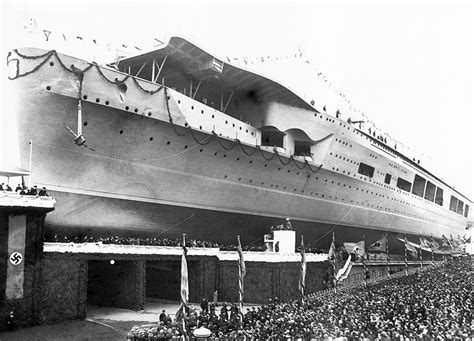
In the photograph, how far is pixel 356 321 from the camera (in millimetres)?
11711

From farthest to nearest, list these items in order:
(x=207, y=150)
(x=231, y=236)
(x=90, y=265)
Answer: (x=231, y=236) → (x=207, y=150) → (x=90, y=265)

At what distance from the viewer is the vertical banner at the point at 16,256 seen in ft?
44.2

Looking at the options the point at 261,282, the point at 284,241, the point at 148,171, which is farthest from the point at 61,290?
the point at 284,241

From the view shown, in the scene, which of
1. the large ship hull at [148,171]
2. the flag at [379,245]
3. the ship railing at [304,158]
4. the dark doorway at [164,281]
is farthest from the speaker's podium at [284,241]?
the flag at [379,245]

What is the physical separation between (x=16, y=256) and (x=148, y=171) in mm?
6895

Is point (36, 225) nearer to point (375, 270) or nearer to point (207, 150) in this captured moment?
point (207, 150)

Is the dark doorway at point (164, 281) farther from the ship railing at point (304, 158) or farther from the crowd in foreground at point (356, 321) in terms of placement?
the ship railing at point (304, 158)

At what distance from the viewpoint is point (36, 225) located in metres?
14.2

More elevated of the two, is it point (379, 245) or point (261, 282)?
point (261, 282)

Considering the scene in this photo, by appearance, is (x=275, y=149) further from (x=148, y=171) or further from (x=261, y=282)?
(x=148, y=171)

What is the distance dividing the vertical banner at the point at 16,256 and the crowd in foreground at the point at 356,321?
4.38 metres

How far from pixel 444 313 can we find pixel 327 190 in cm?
1547

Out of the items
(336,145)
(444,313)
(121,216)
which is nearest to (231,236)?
(121,216)

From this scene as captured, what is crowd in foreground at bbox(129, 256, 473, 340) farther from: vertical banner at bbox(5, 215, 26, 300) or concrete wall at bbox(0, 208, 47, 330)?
vertical banner at bbox(5, 215, 26, 300)
